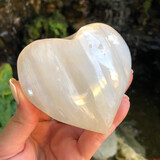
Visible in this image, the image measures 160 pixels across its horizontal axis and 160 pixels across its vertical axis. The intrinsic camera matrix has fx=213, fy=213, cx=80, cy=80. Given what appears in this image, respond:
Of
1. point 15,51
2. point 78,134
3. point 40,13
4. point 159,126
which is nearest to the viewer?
point 78,134

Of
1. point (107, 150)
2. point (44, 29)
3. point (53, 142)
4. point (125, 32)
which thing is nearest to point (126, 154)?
point (107, 150)

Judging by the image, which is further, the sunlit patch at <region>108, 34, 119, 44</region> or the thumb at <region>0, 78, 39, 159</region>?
the sunlit patch at <region>108, 34, 119, 44</region>

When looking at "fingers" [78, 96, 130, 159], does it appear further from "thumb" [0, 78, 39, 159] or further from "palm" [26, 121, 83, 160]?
"thumb" [0, 78, 39, 159]

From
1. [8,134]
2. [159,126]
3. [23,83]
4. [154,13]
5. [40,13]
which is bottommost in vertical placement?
[159,126]

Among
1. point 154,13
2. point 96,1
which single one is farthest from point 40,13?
point 154,13

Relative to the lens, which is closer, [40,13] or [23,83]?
[23,83]

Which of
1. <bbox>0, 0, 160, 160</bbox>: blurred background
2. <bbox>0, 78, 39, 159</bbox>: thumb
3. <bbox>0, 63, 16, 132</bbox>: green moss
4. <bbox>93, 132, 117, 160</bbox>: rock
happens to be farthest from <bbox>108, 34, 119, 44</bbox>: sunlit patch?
<bbox>0, 0, 160, 160</bbox>: blurred background

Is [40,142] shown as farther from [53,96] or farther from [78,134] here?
[53,96]

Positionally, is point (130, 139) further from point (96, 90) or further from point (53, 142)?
point (96, 90)

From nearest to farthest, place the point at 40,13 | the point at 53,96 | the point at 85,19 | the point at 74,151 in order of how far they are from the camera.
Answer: the point at 53,96
the point at 74,151
the point at 40,13
the point at 85,19
